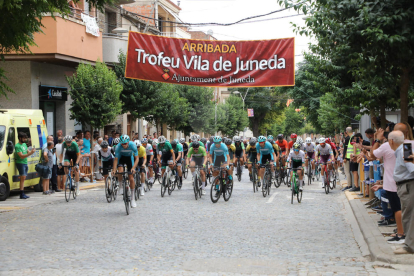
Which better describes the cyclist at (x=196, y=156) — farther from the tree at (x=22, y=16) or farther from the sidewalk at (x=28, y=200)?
the tree at (x=22, y=16)

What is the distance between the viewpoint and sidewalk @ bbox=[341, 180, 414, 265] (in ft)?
23.8

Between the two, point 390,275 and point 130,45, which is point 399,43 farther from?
point 130,45

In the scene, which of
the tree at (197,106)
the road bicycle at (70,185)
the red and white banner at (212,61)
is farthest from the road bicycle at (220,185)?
the tree at (197,106)

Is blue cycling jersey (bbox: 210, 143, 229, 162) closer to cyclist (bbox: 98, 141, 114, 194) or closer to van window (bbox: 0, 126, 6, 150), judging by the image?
cyclist (bbox: 98, 141, 114, 194)

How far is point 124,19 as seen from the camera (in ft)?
116

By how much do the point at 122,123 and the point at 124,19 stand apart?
22.2 feet

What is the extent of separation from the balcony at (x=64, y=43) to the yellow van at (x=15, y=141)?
4716 millimetres

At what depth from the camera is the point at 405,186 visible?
769 cm

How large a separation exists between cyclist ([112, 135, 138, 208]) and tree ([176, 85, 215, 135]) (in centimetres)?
3933

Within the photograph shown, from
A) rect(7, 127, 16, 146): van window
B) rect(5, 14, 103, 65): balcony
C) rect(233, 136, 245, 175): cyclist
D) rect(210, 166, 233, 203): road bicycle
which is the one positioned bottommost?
rect(210, 166, 233, 203): road bicycle

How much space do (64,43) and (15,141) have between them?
308 inches

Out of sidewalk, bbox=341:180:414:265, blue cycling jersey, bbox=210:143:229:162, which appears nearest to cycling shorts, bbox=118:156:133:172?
blue cycling jersey, bbox=210:143:229:162

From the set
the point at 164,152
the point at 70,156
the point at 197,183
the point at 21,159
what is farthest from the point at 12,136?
the point at 197,183

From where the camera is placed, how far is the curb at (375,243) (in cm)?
720
